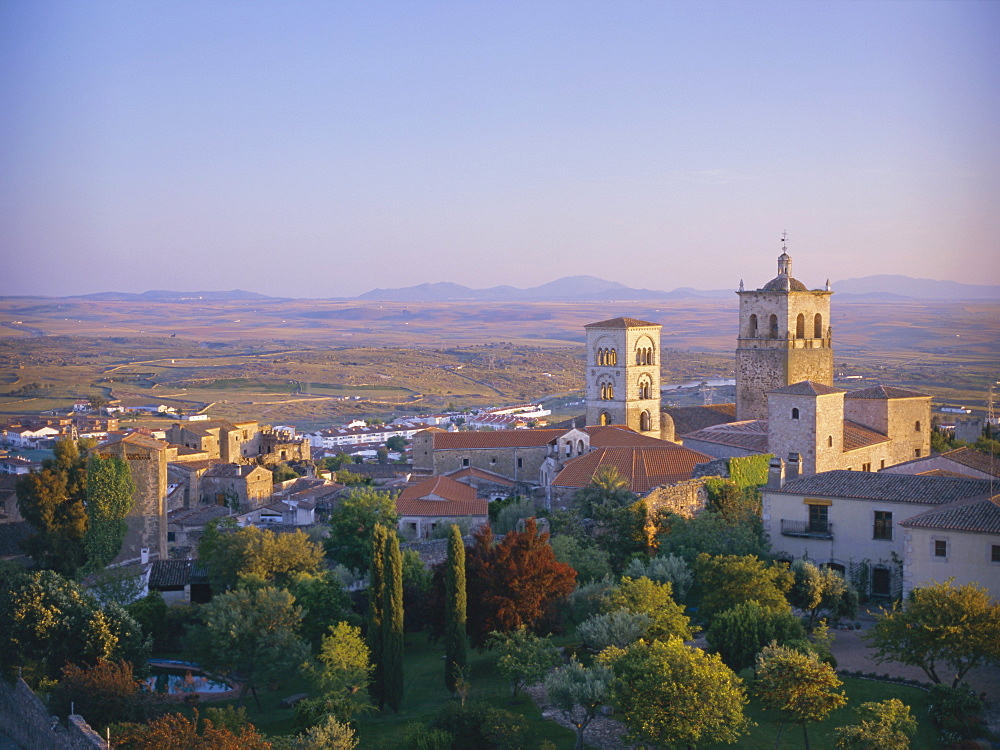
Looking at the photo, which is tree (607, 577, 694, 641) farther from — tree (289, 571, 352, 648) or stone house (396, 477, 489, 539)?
stone house (396, 477, 489, 539)

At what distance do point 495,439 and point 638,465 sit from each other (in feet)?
26.9

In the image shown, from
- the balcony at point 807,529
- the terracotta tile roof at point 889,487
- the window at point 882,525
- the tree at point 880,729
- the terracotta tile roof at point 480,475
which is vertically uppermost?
the terracotta tile roof at point 889,487

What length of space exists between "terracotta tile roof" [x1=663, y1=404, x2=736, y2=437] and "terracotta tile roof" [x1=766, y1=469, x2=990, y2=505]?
1746cm

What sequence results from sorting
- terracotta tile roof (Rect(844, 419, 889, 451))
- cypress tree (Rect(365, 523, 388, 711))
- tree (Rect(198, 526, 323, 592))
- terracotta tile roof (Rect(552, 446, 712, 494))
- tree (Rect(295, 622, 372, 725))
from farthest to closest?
terracotta tile roof (Rect(844, 419, 889, 451)) < terracotta tile roof (Rect(552, 446, 712, 494)) < tree (Rect(198, 526, 323, 592)) < cypress tree (Rect(365, 523, 388, 711)) < tree (Rect(295, 622, 372, 725))

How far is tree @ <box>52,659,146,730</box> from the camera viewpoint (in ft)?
57.2

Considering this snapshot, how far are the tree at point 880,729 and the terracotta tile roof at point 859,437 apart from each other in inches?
627

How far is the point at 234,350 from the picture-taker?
17350 cm

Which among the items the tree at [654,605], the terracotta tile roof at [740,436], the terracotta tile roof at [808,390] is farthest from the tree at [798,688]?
the terracotta tile roof at [740,436]

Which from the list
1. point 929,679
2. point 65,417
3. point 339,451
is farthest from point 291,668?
point 65,417

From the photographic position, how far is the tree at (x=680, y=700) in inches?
592

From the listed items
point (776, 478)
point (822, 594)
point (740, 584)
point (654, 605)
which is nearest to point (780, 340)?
point (776, 478)

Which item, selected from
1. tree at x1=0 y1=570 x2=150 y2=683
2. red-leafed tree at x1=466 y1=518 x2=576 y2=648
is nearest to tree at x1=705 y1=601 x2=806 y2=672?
red-leafed tree at x1=466 y1=518 x2=576 y2=648

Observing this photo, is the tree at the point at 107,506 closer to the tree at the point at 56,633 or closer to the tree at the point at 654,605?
the tree at the point at 56,633

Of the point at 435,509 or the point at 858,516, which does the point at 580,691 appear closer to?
the point at 858,516
